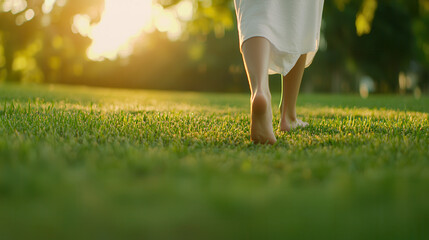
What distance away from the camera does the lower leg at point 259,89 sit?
211 centimetres

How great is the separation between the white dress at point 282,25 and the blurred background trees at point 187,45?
6.46m

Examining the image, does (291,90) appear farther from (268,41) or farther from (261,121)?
(261,121)

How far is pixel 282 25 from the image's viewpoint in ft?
7.99

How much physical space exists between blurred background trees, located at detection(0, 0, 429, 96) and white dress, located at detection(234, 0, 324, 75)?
6.46 m

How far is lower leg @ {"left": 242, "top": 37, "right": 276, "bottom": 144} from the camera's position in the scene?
2.11 metres

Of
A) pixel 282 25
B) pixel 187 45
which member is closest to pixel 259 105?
pixel 282 25

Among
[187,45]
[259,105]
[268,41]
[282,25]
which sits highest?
[187,45]

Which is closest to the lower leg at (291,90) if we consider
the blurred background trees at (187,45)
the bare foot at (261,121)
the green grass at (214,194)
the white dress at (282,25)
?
the white dress at (282,25)

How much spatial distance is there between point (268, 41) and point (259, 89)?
34 cm

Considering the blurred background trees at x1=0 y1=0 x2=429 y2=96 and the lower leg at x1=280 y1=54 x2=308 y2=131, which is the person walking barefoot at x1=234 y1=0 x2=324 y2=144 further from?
the blurred background trees at x1=0 y1=0 x2=429 y2=96

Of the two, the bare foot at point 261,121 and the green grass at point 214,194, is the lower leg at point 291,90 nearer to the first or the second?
the bare foot at point 261,121

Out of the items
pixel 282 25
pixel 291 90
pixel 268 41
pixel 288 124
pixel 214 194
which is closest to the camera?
pixel 214 194

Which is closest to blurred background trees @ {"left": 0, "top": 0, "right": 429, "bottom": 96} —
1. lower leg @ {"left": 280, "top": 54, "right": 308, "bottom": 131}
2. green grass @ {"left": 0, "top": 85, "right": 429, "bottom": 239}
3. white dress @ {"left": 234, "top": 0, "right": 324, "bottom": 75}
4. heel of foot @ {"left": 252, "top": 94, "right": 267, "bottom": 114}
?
lower leg @ {"left": 280, "top": 54, "right": 308, "bottom": 131}

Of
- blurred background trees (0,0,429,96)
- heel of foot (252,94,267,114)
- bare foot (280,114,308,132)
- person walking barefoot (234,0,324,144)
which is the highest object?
blurred background trees (0,0,429,96)
